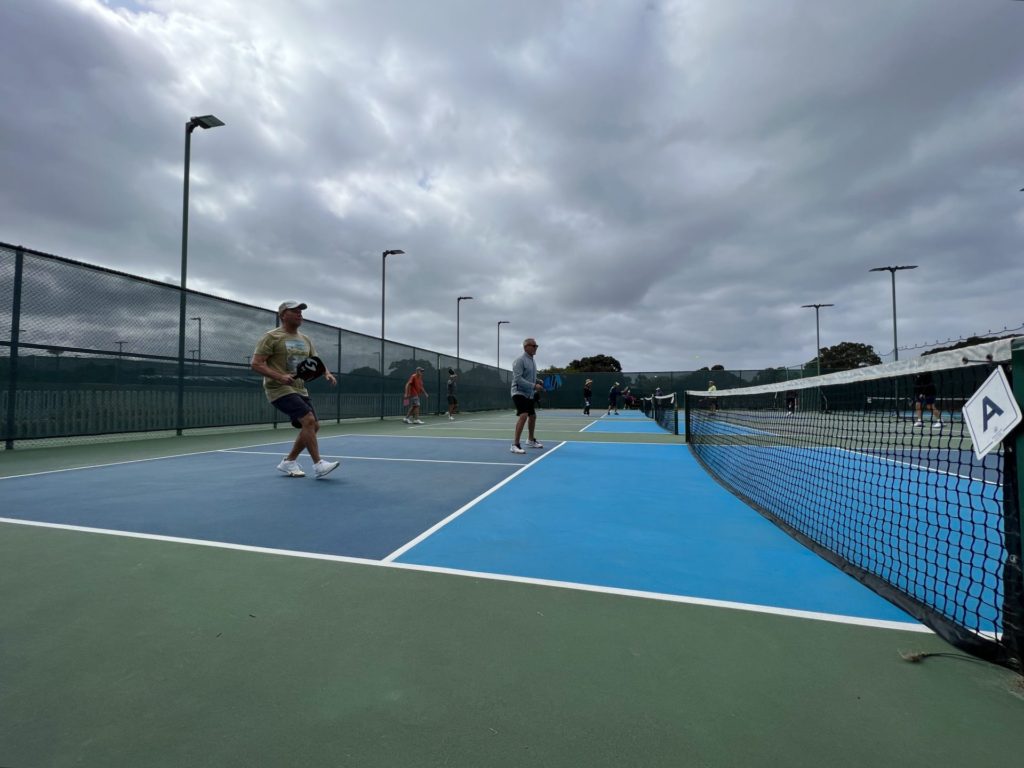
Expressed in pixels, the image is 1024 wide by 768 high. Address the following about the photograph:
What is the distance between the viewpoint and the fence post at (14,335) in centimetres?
706

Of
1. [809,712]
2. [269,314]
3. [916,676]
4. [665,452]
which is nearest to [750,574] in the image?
[916,676]

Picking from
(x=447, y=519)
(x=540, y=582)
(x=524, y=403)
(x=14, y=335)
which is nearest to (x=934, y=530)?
(x=540, y=582)

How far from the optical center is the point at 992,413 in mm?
1758

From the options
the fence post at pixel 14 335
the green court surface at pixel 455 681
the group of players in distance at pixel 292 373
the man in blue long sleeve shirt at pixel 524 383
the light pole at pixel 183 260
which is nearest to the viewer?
the green court surface at pixel 455 681

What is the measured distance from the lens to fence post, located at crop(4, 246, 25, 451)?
23.2 feet

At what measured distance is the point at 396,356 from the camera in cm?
1756

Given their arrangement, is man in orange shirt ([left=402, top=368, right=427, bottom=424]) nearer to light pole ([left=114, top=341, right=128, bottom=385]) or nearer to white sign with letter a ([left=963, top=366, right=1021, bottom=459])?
light pole ([left=114, top=341, right=128, bottom=385])

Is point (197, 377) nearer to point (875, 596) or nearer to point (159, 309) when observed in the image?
point (159, 309)

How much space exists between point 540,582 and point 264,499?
8.82ft

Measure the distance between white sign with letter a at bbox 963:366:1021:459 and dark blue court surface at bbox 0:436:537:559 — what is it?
2.65 m

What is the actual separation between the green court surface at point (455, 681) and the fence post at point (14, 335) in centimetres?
715

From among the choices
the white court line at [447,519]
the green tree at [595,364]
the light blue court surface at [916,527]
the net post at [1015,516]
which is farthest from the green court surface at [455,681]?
the green tree at [595,364]

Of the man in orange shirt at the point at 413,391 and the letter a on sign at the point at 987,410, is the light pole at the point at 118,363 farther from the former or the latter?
the letter a on sign at the point at 987,410

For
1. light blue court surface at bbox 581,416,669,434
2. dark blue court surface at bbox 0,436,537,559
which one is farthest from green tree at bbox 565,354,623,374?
dark blue court surface at bbox 0,436,537,559
